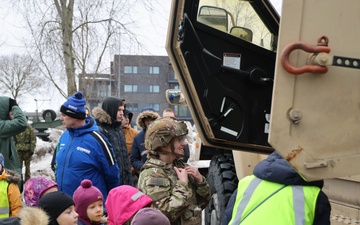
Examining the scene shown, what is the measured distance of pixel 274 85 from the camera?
2.39m

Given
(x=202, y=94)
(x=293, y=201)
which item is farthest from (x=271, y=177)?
(x=202, y=94)

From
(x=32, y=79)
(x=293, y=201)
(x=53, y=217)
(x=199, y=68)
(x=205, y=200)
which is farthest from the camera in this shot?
(x=32, y=79)

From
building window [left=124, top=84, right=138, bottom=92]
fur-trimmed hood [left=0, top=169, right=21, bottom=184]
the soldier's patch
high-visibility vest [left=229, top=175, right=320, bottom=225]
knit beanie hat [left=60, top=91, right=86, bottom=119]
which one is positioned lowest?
building window [left=124, top=84, right=138, bottom=92]

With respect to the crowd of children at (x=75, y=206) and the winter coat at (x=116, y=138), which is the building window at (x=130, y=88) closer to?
the winter coat at (x=116, y=138)

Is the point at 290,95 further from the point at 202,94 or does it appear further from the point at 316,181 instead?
the point at 202,94

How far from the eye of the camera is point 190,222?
344 cm

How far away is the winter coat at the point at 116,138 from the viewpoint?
548 cm

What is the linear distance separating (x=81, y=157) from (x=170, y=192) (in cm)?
142

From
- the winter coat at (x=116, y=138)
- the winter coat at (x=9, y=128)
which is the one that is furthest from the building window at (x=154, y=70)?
the winter coat at (x=116, y=138)

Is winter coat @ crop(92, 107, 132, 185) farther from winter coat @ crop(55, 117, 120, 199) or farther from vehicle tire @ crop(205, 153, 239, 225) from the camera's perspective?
vehicle tire @ crop(205, 153, 239, 225)

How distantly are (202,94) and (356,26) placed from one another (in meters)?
1.76

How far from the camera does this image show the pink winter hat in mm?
3160

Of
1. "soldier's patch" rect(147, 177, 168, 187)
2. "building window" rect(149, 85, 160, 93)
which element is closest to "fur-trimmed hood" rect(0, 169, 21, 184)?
"soldier's patch" rect(147, 177, 168, 187)

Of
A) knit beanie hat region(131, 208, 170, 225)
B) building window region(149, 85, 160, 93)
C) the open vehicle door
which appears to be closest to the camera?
knit beanie hat region(131, 208, 170, 225)
